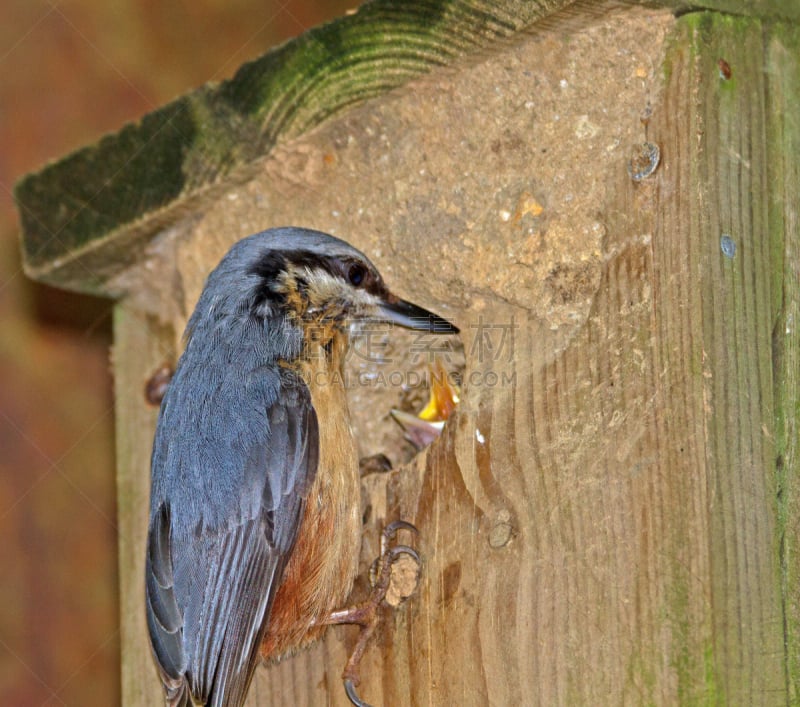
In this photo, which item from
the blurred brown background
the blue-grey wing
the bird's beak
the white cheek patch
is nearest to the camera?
the blue-grey wing

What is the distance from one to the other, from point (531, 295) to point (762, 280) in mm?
477

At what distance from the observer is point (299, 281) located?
2863 mm

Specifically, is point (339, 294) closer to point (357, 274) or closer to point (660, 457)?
point (357, 274)

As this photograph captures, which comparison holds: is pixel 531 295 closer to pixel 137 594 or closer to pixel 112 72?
pixel 137 594

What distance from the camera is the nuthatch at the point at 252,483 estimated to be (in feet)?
→ 8.13

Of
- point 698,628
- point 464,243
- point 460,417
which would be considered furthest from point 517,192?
point 698,628

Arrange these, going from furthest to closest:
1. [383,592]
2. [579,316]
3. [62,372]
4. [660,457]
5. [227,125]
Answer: [62,372] < [227,125] < [383,592] < [579,316] < [660,457]

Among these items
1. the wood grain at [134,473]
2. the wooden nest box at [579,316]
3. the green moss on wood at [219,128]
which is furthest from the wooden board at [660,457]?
the wood grain at [134,473]

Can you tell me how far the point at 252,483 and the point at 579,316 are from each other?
875 mm

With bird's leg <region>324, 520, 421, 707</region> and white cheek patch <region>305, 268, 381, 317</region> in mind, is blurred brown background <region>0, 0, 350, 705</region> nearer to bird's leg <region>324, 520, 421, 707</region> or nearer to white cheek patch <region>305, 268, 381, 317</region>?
white cheek patch <region>305, 268, 381, 317</region>

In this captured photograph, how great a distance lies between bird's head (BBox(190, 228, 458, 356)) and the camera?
2.76 meters

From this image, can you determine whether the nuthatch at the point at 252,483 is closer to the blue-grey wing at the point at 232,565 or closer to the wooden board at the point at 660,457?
the blue-grey wing at the point at 232,565

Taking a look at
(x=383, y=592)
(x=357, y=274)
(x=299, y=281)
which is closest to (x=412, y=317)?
(x=357, y=274)

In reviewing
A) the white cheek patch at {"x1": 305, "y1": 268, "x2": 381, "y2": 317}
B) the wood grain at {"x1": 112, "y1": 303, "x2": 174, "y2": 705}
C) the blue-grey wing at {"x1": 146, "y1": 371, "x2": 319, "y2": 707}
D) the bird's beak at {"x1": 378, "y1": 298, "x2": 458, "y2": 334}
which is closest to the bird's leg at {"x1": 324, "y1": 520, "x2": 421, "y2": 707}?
the blue-grey wing at {"x1": 146, "y1": 371, "x2": 319, "y2": 707}
